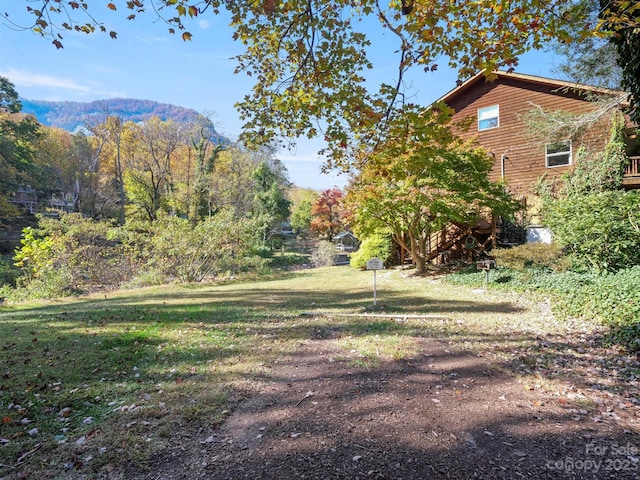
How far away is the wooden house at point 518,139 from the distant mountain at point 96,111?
1844 cm

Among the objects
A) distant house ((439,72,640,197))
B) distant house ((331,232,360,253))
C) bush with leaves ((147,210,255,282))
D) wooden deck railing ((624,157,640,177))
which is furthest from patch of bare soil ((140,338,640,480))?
distant house ((331,232,360,253))

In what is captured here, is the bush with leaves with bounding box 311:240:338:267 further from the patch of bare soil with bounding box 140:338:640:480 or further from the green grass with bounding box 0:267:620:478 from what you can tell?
the patch of bare soil with bounding box 140:338:640:480

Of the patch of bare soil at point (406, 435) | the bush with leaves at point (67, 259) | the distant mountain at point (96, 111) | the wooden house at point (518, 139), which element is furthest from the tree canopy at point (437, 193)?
the distant mountain at point (96, 111)

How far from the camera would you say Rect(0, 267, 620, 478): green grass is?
108 inches

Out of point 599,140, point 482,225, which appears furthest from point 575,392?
point 599,140

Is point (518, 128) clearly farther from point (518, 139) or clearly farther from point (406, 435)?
point (406, 435)

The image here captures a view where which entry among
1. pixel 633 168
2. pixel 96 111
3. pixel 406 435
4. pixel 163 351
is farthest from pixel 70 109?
pixel 406 435

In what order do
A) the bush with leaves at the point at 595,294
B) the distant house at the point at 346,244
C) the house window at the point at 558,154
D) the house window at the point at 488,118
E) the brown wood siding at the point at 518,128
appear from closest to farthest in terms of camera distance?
the bush with leaves at the point at 595,294 → the house window at the point at 558,154 → the brown wood siding at the point at 518,128 → the house window at the point at 488,118 → the distant house at the point at 346,244

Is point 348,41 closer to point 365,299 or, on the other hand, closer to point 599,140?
point 365,299

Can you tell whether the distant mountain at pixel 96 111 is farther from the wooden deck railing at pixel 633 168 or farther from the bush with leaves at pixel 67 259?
the wooden deck railing at pixel 633 168

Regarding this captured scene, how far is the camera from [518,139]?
587 inches

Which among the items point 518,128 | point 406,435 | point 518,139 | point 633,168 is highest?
point 518,128

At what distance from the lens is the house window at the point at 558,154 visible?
13.7 metres

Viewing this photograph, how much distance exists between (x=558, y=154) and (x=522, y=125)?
81.8 inches
